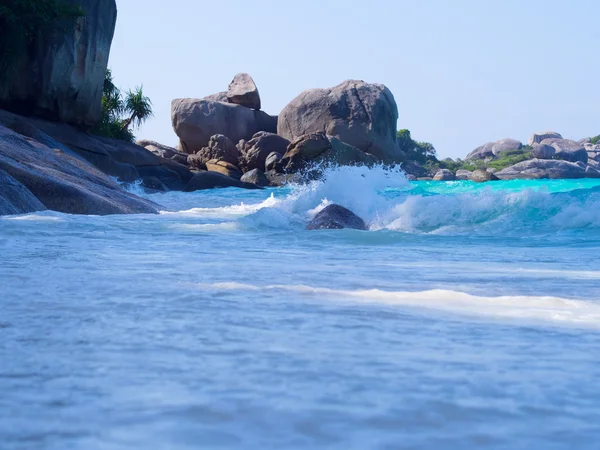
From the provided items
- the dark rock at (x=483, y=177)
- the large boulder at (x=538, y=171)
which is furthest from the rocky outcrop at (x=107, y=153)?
the large boulder at (x=538, y=171)

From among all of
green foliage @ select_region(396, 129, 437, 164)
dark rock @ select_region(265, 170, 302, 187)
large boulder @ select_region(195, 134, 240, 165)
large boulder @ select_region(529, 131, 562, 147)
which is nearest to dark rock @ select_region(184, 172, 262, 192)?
dark rock @ select_region(265, 170, 302, 187)

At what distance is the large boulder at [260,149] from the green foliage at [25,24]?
449 inches

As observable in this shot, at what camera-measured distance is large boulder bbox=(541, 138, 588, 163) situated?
64750mm

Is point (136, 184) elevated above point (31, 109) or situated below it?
below

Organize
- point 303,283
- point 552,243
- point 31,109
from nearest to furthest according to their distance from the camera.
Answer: point 303,283 < point 552,243 < point 31,109

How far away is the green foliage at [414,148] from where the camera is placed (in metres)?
66.2

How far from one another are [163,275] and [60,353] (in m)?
1.61

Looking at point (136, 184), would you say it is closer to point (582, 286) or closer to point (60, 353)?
point (582, 286)

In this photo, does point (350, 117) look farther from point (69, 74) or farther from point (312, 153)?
point (69, 74)

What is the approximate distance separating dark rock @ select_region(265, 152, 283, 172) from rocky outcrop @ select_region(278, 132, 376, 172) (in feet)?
1.13

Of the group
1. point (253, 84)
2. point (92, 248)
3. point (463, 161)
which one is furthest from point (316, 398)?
point (463, 161)

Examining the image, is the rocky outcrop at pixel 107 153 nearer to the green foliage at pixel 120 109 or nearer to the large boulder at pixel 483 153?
the green foliage at pixel 120 109

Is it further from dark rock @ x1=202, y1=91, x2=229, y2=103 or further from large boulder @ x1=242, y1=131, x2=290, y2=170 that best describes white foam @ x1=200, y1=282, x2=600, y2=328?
dark rock @ x1=202, y1=91, x2=229, y2=103

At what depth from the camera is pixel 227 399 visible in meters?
1.47
